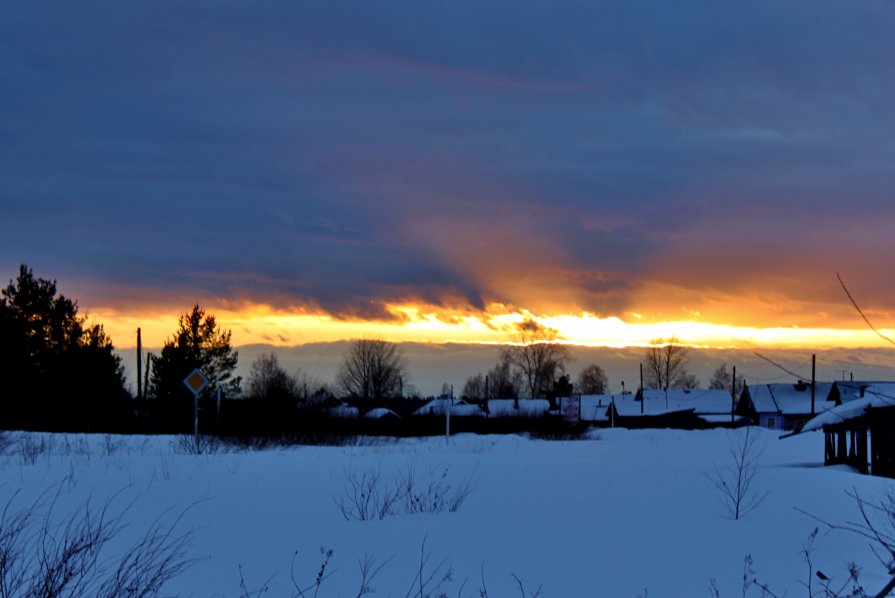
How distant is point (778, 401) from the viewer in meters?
89.1

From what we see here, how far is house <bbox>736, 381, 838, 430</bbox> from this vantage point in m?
85.8

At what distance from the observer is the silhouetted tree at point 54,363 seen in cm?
4678

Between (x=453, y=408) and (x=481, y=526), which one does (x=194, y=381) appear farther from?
(x=453, y=408)

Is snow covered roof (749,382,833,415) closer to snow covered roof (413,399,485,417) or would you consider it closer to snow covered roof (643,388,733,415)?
snow covered roof (643,388,733,415)

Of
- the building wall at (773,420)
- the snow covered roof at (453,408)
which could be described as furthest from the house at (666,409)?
the snow covered roof at (453,408)

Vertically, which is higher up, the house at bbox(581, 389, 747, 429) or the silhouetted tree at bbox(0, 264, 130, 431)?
the silhouetted tree at bbox(0, 264, 130, 431)

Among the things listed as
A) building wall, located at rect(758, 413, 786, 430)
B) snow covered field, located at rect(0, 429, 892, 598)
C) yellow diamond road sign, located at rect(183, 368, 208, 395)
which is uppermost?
yellow diamond road sign, located at rect(183, 368, 208, 395)

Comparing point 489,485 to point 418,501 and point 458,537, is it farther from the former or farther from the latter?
point 458,537

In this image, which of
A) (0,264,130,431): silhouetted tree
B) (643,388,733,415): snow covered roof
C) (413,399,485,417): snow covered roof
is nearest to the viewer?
(0,264,130,431): silhouetted tree

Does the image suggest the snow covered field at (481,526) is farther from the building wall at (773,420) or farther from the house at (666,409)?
the house at (666,409)

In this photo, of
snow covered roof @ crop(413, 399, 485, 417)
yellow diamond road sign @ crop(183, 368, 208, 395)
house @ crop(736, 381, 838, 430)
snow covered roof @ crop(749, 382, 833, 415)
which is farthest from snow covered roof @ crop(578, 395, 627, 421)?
yellow diamond road sign @ crop(183, 368, 208, 395)

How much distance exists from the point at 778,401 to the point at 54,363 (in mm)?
67823

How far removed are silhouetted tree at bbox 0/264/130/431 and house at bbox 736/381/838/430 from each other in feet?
198

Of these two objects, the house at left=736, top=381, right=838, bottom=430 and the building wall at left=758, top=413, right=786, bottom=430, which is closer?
the house at left=736, top=381, right=838, bottom=430
